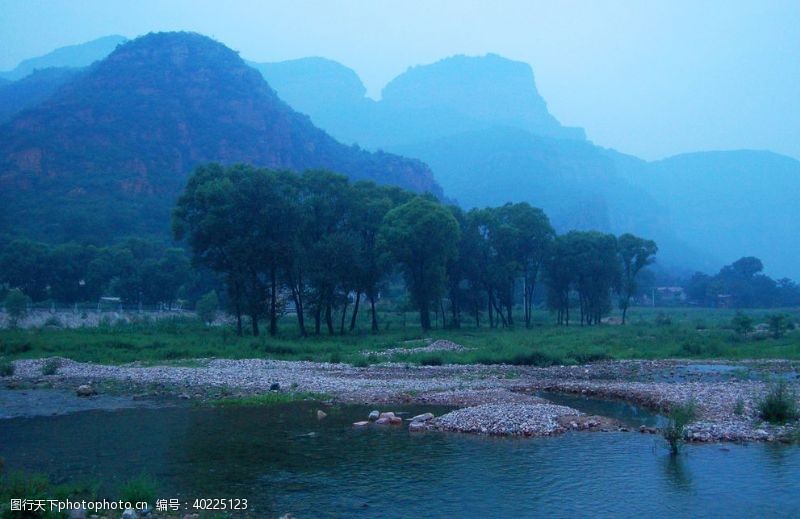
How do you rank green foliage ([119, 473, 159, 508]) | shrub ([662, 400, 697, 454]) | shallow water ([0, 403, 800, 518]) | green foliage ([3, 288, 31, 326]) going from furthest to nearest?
green foliage ([3, 288, 31, 326]), shrub ([662, 400, 697, 454]), shallow water ([0, 403, 800, 518]), green foliage ([119, 473, 159, 508])

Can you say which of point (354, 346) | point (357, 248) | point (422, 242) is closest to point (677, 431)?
point (354, 346)

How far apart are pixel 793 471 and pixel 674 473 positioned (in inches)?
112

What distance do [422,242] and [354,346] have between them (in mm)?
15778

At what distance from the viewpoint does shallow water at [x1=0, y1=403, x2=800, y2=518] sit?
544 inches

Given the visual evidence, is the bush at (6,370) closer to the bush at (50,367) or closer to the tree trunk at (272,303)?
the bush at (50,367)

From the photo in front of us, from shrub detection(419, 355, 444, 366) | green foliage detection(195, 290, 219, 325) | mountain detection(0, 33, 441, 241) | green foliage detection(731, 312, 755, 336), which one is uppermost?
mountain detection(0, 33, 441, 241)

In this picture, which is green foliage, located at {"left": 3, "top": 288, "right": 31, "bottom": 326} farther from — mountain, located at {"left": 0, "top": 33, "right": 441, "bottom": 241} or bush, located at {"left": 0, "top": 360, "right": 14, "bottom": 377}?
mountain, located at {"left": 0, "top": 33, "right": 441, "bottom": 241}

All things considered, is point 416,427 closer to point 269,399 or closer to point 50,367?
point 269,399

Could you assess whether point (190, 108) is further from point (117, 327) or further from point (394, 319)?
point (117, 327)

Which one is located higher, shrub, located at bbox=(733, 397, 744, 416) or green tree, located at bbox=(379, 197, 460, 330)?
green tree, located at bbox=(379, 197, 460, 330)

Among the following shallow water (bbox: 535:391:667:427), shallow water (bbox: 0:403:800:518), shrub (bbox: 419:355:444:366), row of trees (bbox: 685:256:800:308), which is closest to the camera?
shallow water (bbox: 0:403:800:518)

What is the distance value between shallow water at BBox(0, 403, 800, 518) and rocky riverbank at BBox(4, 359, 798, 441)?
236 cm

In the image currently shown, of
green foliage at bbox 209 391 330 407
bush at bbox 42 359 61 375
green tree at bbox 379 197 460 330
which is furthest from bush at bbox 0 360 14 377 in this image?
green tree at bbox 379 197 460 330

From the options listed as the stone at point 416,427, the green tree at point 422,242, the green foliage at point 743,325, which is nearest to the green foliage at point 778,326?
the green foliage at point 743,325
